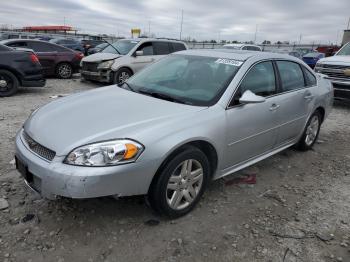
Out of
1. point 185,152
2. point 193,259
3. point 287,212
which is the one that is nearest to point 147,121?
point 185,152

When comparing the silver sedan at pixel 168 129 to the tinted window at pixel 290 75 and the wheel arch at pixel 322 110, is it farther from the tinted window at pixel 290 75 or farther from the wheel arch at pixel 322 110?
the wheel arch at pixel 322 110

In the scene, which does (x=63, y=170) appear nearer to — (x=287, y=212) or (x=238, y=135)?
(x=238, y=135)

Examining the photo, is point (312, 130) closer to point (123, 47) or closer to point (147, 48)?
point (147, 48)

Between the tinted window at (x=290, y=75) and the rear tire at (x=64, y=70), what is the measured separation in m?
9.22

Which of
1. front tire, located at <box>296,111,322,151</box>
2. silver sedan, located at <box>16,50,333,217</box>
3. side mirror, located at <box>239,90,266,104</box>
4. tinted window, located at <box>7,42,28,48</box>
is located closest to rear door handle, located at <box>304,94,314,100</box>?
silver sedan, located at <box>16,50,333,217</box>

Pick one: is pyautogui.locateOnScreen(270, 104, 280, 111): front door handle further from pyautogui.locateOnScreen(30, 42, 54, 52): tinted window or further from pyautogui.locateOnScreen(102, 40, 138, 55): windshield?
pyautogui.locateOnScreen(30, 42, 54, 52): tinted window

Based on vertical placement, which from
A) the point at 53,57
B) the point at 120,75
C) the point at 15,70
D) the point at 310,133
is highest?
the point at 53,57

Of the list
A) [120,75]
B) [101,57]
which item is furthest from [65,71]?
[120,75]

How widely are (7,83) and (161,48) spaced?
16.3 feet

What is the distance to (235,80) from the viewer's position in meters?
3.56

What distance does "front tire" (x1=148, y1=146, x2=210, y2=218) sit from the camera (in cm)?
289

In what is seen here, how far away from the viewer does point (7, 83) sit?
27.5 feet

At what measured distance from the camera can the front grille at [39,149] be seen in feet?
8.96

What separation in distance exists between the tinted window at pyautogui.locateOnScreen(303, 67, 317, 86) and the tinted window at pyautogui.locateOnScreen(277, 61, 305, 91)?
0.13 metres
